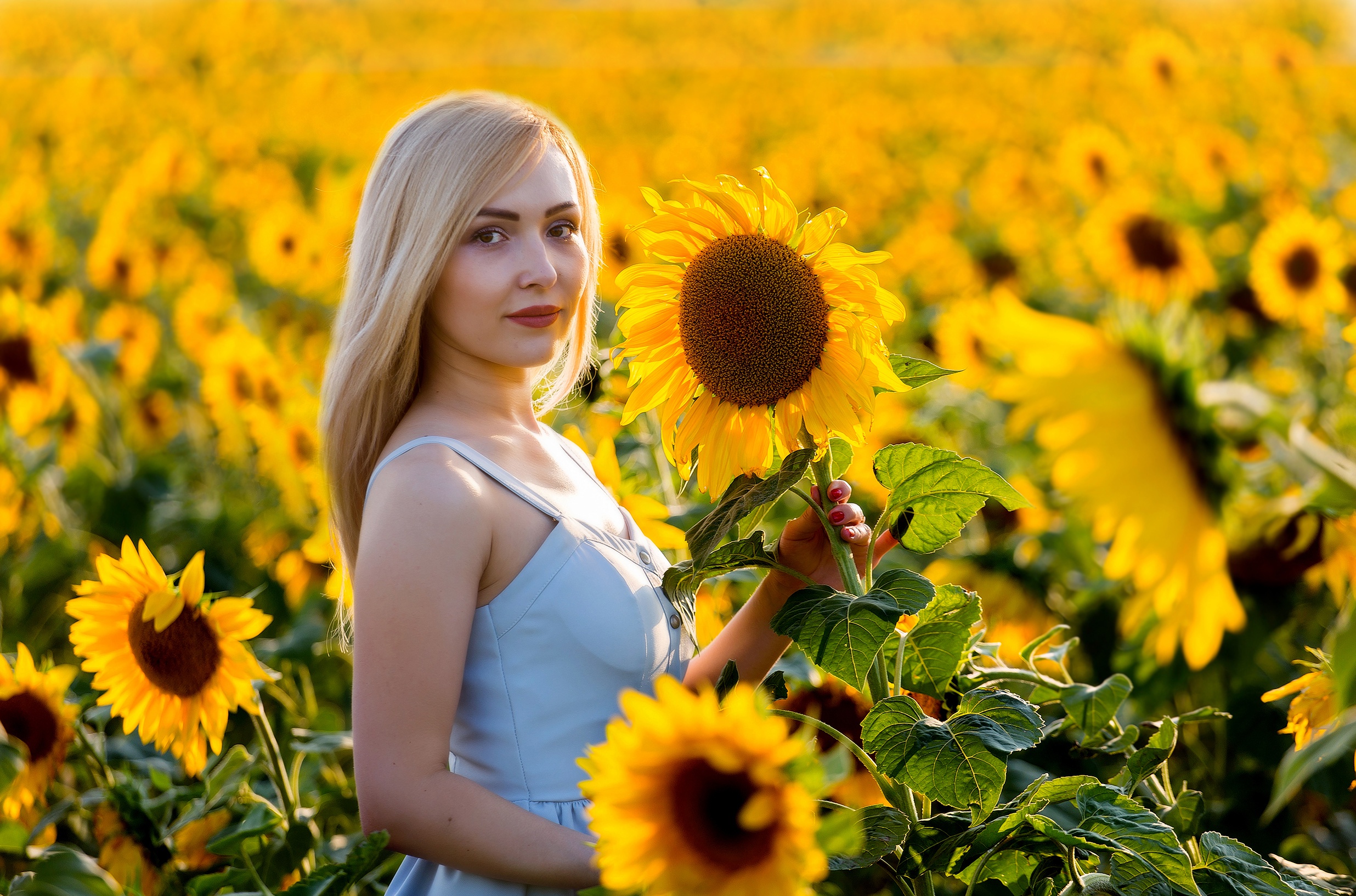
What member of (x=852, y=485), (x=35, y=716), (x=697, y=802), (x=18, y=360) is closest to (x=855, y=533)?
(x=697, y=802)

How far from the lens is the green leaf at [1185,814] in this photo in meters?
1.31

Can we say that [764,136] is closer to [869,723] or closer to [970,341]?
[970,341]

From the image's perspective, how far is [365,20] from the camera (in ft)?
44.4

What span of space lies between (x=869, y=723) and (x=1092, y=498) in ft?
1.16

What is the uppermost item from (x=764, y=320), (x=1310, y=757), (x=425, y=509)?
(x=764, y=320)

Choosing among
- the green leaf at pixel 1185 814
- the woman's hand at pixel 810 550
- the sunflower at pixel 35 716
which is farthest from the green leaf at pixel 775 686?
the sunflower at pixel 35 716

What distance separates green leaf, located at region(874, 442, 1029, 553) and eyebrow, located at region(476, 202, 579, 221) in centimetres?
57

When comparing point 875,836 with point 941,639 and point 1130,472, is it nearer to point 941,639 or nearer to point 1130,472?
point 941,639

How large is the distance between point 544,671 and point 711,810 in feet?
1.77

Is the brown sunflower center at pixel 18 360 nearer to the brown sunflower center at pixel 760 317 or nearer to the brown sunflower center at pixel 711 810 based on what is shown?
the brown sunflower center at pixel 760 317

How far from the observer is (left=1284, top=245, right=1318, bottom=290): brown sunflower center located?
139 inches

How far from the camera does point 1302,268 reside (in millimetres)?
3557

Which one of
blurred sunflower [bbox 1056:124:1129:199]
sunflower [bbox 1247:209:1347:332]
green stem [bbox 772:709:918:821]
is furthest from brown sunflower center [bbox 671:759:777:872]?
blurred sunflower [bbox 1056:124:1129:199]

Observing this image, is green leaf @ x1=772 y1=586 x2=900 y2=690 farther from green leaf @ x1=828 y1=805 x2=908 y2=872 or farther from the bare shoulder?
the bare shoulder
